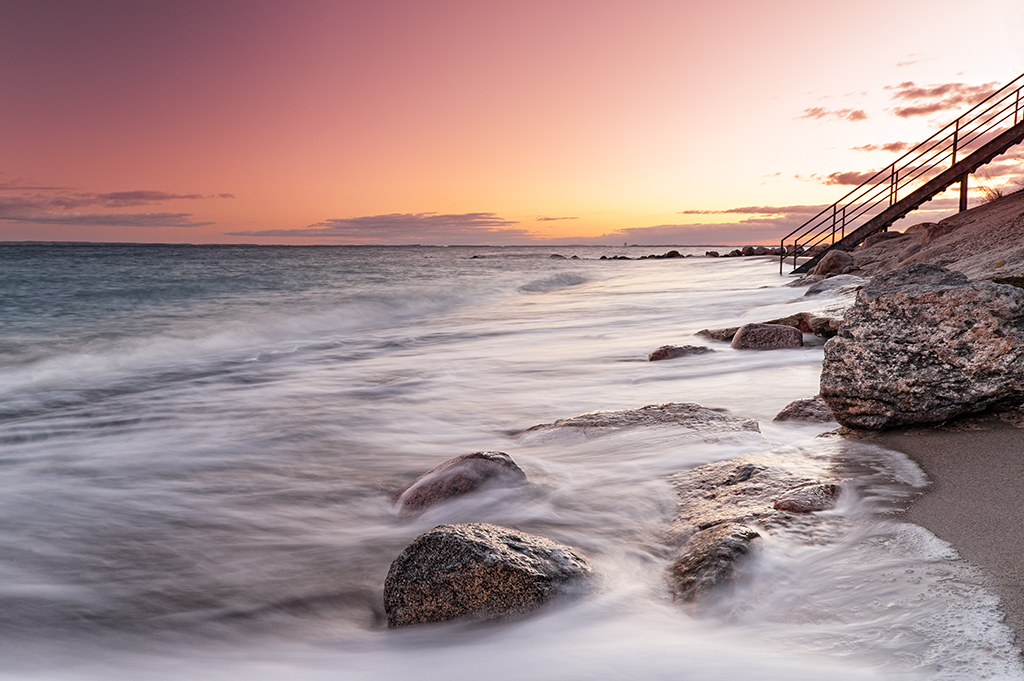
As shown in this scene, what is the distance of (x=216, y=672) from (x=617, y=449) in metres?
2.79

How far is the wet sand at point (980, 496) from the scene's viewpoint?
2160 millimetres

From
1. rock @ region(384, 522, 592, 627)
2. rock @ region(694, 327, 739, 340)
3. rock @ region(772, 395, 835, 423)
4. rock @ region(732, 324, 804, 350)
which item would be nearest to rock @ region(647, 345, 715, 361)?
rock @ region(732, 324, 804, 350)

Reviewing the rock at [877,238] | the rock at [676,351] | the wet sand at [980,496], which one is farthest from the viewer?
the rock at [877,238]

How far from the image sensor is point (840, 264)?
1681 centimetres

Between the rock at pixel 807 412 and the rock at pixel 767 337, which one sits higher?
the rock at pixel 767 337

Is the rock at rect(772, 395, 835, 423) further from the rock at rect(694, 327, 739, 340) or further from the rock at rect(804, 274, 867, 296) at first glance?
the rock at rect(804, 274, 867, 296)

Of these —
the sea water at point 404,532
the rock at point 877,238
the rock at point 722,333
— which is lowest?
the sea water at point 404,532

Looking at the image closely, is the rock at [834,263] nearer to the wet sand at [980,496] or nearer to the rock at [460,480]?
the wet sand at [980,496]

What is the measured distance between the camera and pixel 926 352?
3395mm

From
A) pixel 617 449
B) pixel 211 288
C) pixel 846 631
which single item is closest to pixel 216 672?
pixel 846 631

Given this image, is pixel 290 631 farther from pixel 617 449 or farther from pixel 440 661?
pixel 617 449

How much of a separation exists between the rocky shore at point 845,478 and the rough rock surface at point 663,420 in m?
0.02

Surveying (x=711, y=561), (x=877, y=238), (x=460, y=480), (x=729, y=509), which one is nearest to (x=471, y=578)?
(x=711, y=561)

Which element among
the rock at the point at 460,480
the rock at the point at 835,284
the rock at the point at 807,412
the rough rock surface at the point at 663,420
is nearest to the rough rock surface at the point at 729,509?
the rough rock surface at the point at 663,420
